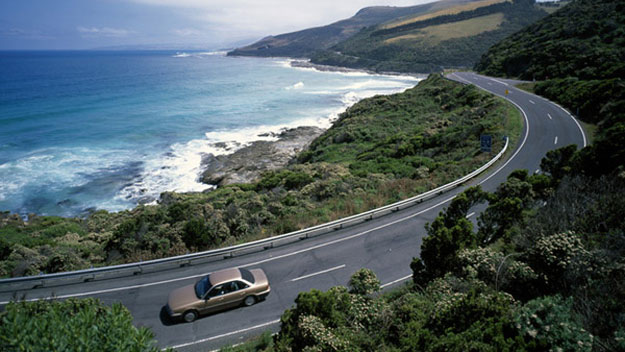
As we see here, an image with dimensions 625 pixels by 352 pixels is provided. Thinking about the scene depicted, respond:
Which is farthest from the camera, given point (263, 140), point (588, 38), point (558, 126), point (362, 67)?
point (362, 67)

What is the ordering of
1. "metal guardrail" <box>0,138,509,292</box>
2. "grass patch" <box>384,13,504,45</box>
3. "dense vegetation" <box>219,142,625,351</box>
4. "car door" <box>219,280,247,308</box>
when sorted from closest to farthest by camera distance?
"dense vegetation" <box>219,142,625,351</box>, "car door" <box>219,280,247,308</box>, "metal guardrail" <box>0,138,509,292</box>, "grass patch" <box>384,13,504,45</box>

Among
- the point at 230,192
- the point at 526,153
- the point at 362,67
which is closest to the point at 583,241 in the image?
the point at 526,153

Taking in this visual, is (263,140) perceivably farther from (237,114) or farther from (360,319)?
(360,319)

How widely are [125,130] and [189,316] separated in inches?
1907

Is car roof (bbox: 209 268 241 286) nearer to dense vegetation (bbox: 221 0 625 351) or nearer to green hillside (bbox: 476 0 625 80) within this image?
dense vegetation (bbox: 221 0 625 351)

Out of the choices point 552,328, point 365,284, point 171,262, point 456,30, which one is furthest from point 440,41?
point 552,328

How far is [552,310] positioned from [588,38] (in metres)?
66.2

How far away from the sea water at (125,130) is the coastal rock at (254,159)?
61.5 inches

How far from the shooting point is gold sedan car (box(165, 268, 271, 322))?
10.2 metres

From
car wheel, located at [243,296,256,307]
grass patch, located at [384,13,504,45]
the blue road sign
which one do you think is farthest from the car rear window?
grass patch, located at [384,13,504,45]

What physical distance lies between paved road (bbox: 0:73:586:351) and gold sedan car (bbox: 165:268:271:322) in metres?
0.30

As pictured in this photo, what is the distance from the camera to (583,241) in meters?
8.45

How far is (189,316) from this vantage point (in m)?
10.2

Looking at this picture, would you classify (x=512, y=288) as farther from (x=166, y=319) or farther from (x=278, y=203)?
(x=278, y=203)
